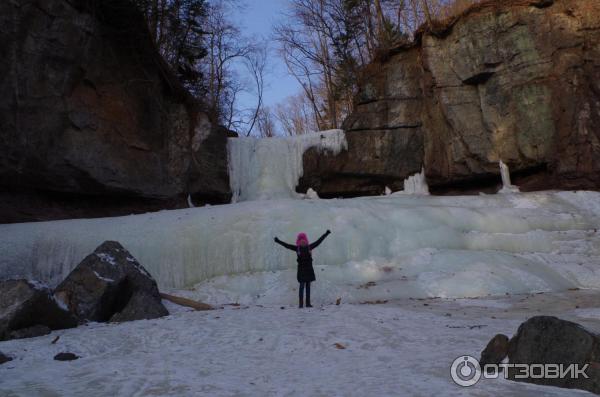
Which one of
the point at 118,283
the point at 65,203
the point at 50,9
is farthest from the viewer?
the point at 65,203

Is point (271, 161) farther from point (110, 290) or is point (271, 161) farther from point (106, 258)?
point (110, 290)

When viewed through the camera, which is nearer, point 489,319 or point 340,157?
point 489,319

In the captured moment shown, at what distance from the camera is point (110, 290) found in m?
7.75

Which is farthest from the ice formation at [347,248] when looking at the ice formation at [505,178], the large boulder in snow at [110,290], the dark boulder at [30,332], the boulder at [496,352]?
the boulder at [496,352]

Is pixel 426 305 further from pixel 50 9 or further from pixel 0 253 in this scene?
pixel 50 9

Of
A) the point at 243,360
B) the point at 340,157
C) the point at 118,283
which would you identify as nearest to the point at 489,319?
the point at 243,360

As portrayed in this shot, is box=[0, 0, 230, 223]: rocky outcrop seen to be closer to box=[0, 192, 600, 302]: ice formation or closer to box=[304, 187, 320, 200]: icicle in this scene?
box=[0, 192, 600, 302]: ice formation

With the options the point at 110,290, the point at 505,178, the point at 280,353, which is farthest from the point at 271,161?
the point at 280,353

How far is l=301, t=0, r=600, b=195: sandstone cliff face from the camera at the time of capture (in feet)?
46.0

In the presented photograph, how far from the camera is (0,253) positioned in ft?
34.5

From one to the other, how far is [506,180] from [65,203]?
14.5 metres

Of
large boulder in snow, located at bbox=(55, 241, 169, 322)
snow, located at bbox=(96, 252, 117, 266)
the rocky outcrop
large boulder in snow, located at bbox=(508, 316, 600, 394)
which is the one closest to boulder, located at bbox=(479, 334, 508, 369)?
large boulder in snow, located at bbox=(508, 316, 600, 394)

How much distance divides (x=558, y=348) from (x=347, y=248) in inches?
298

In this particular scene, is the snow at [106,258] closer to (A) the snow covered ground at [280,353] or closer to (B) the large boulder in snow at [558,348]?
(A) the snow covered ground at [280,353]
